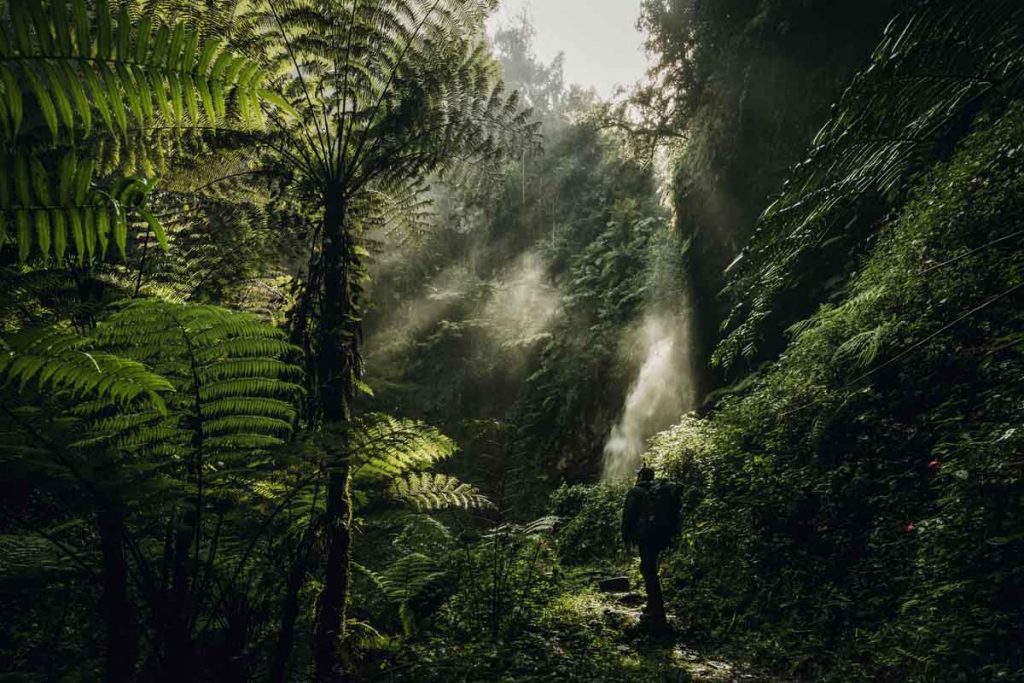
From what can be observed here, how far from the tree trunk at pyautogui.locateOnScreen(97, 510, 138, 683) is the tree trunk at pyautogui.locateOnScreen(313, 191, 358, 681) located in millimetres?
1706

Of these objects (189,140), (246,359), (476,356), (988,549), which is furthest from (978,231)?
(476,356)

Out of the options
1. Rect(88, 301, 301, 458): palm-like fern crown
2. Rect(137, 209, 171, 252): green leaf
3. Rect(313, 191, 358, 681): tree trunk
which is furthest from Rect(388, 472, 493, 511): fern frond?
Rect(137, 209, 171, 252): green leaf

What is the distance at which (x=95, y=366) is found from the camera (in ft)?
3.84

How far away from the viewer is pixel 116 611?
1.69 m

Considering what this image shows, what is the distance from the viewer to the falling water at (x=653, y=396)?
31.5ft

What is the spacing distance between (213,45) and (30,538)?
2.50 metres

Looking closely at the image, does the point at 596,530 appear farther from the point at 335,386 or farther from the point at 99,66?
the point at 99,66

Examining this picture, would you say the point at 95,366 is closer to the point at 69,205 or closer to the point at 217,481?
the point at 69,205

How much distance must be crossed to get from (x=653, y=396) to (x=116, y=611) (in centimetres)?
938

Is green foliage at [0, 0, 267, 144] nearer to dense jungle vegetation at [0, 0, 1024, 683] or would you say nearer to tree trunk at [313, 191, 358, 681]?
dense jungle vegetation at [0, 0, 1024, 683]

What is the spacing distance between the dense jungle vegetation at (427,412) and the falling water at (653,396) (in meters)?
0.15

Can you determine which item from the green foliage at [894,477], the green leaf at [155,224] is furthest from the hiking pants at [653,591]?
the green leaf at [155,224]

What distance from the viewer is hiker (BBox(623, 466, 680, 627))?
15.8ft

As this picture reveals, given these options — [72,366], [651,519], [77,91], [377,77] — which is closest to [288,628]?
[72,366]
